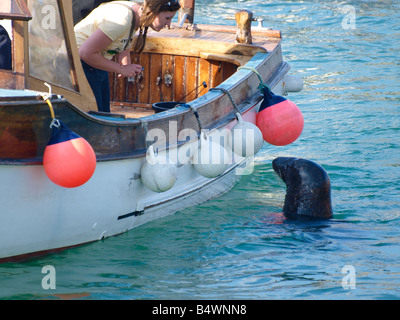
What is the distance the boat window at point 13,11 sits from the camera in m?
4.37

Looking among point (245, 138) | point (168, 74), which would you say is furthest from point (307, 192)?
point (168, 74)

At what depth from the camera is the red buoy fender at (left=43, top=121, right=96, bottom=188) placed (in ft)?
13.9

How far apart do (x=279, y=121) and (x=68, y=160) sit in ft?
9.02

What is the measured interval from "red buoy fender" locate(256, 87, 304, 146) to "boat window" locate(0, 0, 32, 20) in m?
2.80

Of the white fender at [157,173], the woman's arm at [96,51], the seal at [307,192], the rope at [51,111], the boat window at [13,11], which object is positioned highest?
the boat window at [13,11]

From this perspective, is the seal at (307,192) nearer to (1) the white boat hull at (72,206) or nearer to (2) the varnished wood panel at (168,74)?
(1) the white boat hull at (72,206)

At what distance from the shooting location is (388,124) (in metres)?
10.1

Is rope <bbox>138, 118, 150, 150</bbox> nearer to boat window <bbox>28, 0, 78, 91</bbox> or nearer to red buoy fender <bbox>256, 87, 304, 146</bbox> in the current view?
boat window <bbox>28, 0, 78, 91</bbox>

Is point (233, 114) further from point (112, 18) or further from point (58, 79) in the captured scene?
point (58, 79)

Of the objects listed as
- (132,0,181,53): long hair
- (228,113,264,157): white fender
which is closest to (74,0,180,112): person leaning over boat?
(132,0,181,53): long hair

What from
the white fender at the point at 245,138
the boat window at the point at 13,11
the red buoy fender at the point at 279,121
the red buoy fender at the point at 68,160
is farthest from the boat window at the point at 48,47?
the red buoy fender at the point at 279,121

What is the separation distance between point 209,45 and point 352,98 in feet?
14.7

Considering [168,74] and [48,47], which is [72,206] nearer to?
[48,47]

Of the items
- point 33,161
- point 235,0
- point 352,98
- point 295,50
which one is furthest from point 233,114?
point 235,0
